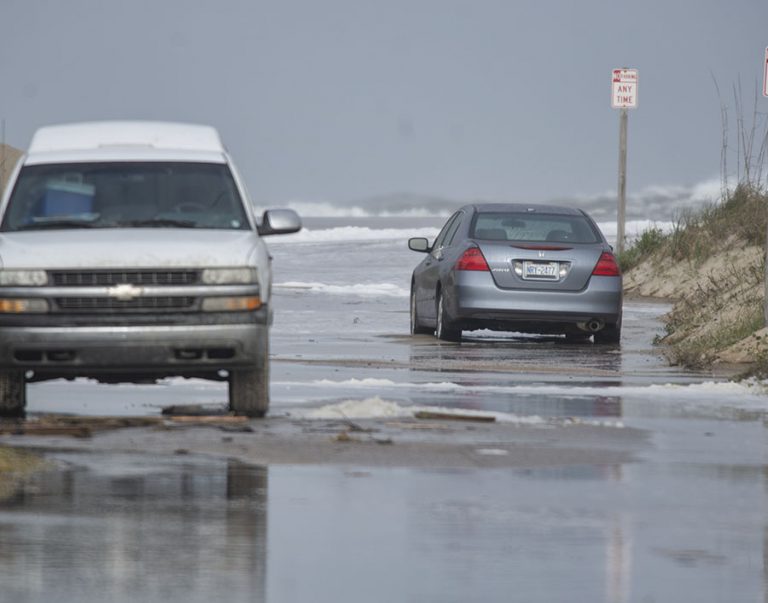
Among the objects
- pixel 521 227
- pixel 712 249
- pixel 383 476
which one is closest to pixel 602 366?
pixel 521 227

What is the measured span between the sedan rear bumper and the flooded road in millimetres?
5072

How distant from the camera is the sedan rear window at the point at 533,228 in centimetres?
2248

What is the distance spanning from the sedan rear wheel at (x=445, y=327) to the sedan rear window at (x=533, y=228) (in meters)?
0.96

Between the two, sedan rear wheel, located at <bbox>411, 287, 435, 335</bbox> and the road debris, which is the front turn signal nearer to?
the road debris

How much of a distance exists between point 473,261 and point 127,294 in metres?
9.38

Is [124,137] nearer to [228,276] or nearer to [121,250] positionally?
[121,250]

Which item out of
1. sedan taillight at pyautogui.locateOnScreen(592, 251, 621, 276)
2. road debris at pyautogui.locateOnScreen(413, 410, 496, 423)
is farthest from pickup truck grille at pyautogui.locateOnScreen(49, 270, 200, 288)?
sedan taillight at pyautogui.locateOnScreen(592, 251, 621, 276)

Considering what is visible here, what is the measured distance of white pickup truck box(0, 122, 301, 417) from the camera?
12.9 m

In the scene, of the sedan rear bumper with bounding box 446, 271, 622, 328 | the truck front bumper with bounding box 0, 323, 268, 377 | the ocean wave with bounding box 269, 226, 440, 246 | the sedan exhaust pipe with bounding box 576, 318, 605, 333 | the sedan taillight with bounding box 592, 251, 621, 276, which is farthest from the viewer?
the ocean wave with bounding box 269, 226, 440, 246

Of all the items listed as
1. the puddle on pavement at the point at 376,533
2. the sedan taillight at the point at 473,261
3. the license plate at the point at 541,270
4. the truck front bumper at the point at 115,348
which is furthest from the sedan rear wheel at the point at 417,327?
the puddle on pavement at the point at 376,533

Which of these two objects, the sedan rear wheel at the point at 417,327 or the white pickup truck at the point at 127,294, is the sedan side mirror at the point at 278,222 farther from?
the sedan rear wheel at the point at 417,327

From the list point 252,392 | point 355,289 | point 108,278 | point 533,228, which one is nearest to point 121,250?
point 108,278

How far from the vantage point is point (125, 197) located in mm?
14109

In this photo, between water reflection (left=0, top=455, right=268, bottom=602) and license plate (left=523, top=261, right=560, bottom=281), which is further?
license plate (left=523, top=261, right=560, bottom=281)
